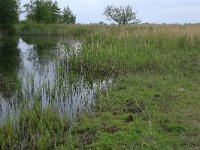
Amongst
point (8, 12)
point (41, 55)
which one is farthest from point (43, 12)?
point (41, 55)

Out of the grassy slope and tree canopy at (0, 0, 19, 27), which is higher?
tree canopy at (0, 0, 19, 27)

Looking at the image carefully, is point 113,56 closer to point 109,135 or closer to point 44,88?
point 44,88

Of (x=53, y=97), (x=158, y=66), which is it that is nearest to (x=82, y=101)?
(x=53, y=97)

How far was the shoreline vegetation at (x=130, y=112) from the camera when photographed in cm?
647

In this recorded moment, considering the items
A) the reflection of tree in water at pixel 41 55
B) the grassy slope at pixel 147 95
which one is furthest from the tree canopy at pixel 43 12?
the grassy slope at pixel 147 95

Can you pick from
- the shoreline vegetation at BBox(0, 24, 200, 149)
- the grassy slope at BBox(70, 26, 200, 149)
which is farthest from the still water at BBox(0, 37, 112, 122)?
the grassy slope at BBox(70, 26, 200, 149)

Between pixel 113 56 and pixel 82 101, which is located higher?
pixel 113 56

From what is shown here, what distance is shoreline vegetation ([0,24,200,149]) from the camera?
6469 millimetres

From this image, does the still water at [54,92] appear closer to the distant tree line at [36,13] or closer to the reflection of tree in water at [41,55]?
the reflection of tree in water at [41,55]

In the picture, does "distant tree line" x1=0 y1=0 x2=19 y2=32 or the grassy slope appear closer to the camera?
the grassy slope

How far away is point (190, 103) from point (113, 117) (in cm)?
220

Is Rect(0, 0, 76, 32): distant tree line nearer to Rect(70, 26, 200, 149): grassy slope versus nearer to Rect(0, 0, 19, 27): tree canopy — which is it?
Rect(0, 0, 19, 27): tree canopy

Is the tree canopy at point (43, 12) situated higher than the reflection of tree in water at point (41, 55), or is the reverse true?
the tree canopy at point (43, 12)

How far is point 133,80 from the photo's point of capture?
11.7 meters
